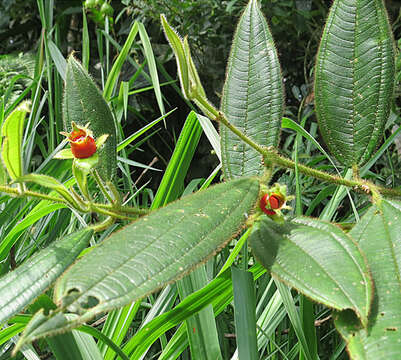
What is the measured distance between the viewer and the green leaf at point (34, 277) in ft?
1.34

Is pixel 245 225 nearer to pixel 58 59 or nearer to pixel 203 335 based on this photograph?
pixel 203 335

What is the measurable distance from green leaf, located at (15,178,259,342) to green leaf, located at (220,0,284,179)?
114 millimetres

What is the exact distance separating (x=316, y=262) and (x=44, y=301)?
1.07 feet

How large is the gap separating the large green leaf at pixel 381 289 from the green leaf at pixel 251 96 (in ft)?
0.45

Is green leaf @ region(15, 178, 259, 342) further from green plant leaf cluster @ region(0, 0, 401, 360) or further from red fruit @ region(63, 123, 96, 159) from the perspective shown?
red fruit @ region(63, 123, 96, 159)

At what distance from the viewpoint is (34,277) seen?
1.39 ft

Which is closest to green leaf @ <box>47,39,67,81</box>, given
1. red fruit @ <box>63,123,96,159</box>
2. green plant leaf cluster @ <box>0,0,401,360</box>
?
green plant leaf cluster @ <box>0,0,401,360</box>

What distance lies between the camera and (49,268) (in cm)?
43

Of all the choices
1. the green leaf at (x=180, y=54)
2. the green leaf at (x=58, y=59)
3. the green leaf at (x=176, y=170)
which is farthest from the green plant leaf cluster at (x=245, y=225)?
the green leaf at (x=58, y=59)

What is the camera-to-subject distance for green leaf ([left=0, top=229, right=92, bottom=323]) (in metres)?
0.41

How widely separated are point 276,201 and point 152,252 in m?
0.14

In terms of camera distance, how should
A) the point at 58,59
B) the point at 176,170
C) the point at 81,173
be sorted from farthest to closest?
the point at 58,59
the point at 176,170
the point at 81,173

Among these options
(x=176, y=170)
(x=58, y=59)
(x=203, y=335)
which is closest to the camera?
(x=203, y=335)

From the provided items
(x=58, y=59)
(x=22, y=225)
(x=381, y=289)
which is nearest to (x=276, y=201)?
(x=381, y=289)
